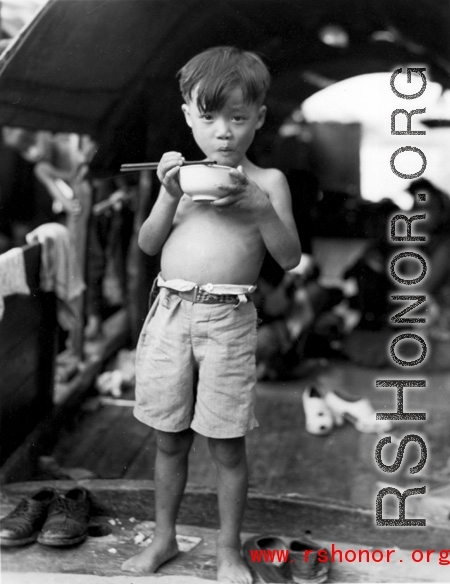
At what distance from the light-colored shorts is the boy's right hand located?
0.32m

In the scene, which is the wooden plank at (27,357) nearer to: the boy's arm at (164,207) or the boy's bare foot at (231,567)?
the boy's arm at (164,207)

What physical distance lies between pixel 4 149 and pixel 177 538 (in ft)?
5.41

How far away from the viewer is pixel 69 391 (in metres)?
3.34

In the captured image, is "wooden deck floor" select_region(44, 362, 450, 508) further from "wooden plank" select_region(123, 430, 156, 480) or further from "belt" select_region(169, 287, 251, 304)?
"belt" select_region(169, 287, 251, 304)

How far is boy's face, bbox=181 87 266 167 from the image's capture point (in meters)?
1.96

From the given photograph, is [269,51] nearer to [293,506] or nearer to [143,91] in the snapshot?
[143,91]

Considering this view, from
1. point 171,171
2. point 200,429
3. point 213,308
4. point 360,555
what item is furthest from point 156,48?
point 360,555

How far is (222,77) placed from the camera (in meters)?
1.93

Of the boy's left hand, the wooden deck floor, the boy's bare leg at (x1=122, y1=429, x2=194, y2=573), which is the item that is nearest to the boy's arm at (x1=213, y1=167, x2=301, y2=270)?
the boy's left hand

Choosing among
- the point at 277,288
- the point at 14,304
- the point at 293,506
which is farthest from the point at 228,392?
the point at 277,288

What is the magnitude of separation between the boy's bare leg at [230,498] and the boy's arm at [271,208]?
55 cm

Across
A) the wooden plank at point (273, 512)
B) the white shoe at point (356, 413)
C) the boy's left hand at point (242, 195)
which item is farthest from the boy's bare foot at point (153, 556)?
the white shoe at point (356, 413)

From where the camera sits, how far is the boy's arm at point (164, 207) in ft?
6.36

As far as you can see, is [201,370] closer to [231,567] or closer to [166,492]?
[166,492]
